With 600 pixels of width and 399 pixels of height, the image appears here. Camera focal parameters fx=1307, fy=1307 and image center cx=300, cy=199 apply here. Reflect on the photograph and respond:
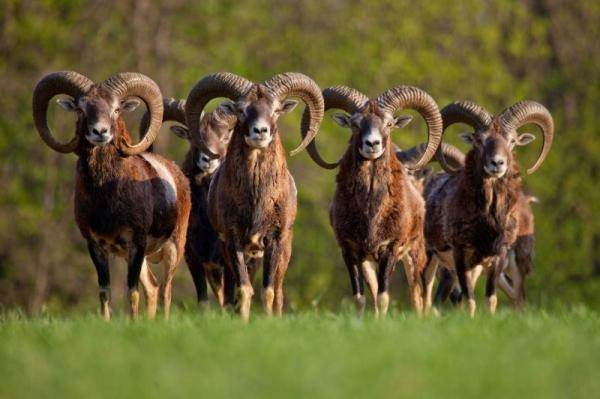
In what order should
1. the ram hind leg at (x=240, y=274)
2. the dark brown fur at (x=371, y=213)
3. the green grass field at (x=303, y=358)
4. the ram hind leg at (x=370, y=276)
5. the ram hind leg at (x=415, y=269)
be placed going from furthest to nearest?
the ram hind leg at (x=415, y=269) < the ram hind leg at (x=370, y=276) < the dark brown fur at (x=371, y=213) < the ram hind leg at (x=240, y=274) < the green grass field at (x=303, y=358)

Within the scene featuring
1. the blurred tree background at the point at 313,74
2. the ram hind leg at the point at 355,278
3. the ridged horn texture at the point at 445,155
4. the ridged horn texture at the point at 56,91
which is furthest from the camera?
the blurred tree background at the point at 313,74

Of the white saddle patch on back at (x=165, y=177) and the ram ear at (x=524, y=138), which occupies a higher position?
the ram ear at (x=524, y=138)

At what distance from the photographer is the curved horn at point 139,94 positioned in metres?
15.9

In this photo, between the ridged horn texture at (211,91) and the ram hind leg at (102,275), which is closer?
the ram hind leg at (102,275)

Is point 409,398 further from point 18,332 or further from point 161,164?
point 161,164

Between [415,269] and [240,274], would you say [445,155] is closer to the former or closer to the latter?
[415,269]

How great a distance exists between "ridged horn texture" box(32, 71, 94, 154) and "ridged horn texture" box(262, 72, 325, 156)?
2.24m

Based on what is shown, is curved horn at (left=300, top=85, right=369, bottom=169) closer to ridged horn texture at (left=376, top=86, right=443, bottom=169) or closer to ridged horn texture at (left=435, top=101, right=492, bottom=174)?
ridged horn texture at (left=376, top=86, right=443, bottom=169)

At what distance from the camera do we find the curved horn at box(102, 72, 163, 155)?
15852 millimetres

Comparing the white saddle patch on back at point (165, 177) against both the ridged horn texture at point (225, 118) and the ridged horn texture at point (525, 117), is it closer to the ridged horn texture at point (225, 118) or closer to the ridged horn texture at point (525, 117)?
the ridged horn texture at point (225, 118)

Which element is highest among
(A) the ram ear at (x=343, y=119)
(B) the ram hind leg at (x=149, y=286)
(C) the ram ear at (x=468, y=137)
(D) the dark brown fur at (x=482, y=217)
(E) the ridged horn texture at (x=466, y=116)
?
(E) the ridged horn texture at (x=466, y=116)

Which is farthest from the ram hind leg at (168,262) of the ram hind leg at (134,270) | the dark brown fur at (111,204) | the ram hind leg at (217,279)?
the ram hind leg at (134,270)

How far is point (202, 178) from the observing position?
1828 cm

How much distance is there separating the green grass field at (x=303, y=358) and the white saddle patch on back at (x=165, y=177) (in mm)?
4464
